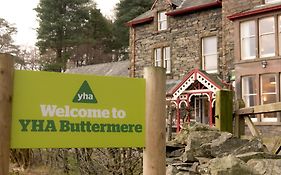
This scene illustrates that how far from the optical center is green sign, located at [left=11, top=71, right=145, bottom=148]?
3.42m

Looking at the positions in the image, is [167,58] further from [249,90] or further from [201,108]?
[249,90]

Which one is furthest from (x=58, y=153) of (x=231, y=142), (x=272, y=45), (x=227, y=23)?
(x=227, y=23)

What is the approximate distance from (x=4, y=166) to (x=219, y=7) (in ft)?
65.1

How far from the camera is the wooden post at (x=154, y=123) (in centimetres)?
398

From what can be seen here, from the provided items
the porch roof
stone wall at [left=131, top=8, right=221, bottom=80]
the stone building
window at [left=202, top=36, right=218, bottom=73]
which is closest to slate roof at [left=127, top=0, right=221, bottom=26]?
the stone building

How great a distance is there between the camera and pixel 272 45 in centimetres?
1831

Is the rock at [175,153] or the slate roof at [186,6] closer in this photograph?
the rock at [175,153]

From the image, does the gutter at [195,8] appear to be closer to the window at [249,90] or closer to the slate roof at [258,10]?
the slate roof at [258,10]

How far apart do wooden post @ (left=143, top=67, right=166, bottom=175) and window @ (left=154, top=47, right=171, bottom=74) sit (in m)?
20.2

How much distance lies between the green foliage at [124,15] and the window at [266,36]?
1144 inches

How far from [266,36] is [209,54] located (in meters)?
4.08

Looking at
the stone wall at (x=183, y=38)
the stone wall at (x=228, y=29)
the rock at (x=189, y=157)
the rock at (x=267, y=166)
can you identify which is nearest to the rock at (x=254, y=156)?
the rock at (x=267, y=166)

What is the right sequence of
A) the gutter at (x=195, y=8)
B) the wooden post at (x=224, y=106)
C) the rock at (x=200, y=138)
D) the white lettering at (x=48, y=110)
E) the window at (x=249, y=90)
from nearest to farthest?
1. the white lettering at (x=48, y=110)
2. the wooden post at (x=224, y=106)
3. the rock at (x=200, y=138)
4. the window at (x=249, y=90)
5. the gutter at (x=195, y=8)

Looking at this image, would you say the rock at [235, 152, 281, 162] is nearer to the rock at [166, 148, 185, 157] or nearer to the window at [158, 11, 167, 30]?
the rock at [166, 148, 185, 157]
